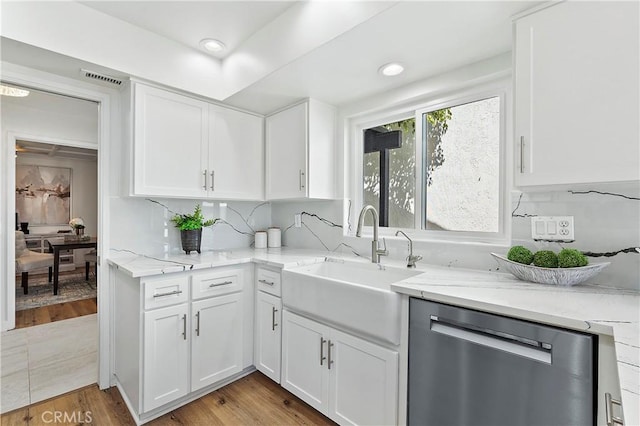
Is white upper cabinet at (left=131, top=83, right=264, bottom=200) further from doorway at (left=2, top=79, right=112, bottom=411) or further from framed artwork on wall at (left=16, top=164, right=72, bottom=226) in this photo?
framed artwork on wall at (left=16, top=164, right=72, bottom=226)

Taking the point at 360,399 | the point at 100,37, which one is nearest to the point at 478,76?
the point at 360,399

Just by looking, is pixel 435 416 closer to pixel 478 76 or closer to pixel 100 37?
pixel 478 76

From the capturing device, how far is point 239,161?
257 centimetres

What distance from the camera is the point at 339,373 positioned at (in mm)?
1626

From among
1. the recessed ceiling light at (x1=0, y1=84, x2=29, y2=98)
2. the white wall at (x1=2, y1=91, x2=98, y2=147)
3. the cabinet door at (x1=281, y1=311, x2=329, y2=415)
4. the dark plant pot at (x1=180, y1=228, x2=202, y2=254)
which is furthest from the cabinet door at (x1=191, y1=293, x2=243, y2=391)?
the recessed ceiling light at (x1=0, y1=84, x2=29, y2=98)

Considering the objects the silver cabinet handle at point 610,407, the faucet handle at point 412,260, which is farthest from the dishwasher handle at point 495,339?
the faucet handle at point 412,260

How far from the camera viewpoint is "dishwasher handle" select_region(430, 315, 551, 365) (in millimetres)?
997

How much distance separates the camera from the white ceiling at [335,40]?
1.36 metres

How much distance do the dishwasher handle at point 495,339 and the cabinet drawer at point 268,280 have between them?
3.59 feet

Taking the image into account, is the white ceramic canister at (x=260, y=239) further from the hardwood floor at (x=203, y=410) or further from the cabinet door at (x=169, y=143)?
the hardwood floor at (x=203, y=410)

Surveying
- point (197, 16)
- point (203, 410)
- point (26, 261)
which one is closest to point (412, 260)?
point (203, 410)

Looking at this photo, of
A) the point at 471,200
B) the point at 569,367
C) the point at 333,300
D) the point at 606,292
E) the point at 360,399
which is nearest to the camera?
the point at 569,367

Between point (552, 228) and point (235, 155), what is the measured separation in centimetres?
223

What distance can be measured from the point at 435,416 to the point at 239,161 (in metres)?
2.20
